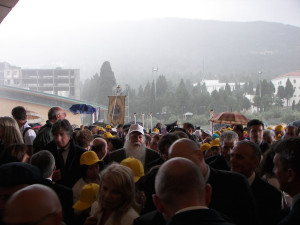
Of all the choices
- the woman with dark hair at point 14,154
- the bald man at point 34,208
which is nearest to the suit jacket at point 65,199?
the woman with dark hair at point 14,154

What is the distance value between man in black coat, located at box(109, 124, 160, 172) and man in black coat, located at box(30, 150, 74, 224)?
210 cm

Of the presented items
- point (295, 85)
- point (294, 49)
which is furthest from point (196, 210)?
point (294, 49)

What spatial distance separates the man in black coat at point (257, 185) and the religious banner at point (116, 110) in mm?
16490

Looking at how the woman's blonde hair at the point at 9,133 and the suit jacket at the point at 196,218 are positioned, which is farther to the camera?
the woman's blonde hair at the point at 9,133

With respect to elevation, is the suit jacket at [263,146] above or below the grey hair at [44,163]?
below

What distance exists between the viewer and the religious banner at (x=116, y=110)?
65.9 ft

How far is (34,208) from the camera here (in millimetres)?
1715

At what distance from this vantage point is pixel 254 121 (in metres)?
6.64

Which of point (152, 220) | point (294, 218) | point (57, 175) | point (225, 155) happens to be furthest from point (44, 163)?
point (225, 155)

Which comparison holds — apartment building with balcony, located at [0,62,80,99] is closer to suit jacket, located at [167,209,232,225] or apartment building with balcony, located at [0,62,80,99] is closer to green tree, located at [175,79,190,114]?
green tree, located at [175,79,190,114]

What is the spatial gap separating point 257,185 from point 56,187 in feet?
6.26

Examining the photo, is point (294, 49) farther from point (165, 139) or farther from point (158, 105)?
point (165, 139)

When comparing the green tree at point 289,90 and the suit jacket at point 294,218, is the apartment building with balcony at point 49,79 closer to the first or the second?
the green tree at point 289,90

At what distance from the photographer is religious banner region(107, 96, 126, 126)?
791 inches
